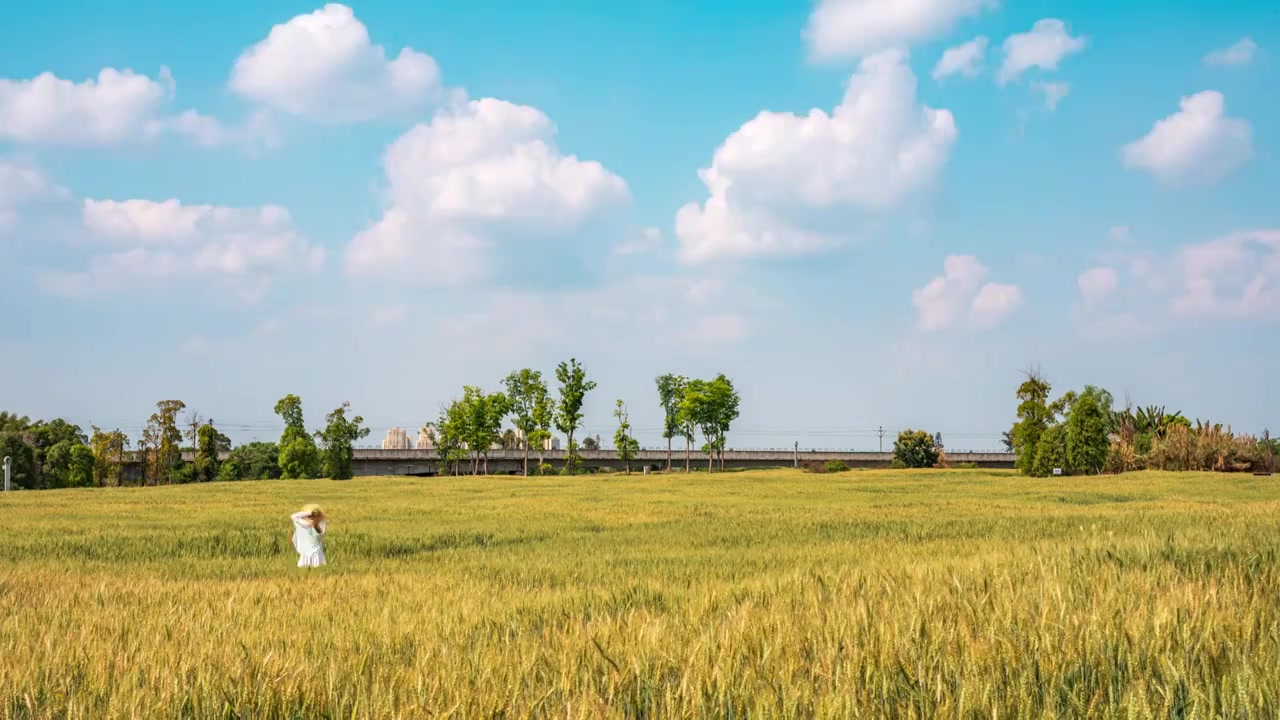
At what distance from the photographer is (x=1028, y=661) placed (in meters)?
3.96

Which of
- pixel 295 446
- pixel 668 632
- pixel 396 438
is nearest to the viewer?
pixel 668 632

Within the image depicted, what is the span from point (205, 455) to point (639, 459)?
5441cm

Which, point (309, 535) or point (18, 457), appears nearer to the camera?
point (309, 535)

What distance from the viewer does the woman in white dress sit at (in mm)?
12438

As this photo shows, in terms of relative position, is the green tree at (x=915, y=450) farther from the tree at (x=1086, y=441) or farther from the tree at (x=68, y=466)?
the tree at (x=68, y=466)

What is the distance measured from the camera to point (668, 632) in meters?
5.20

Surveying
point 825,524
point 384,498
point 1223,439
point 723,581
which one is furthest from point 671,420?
point 723,581

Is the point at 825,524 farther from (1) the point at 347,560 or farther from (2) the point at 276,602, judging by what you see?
(2) the point at 276,602

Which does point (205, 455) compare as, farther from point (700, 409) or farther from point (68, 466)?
point (700, 409)

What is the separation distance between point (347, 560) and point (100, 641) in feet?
25.0

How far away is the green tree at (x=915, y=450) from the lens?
81.0 m

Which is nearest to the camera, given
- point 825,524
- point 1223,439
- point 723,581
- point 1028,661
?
point 1028,661

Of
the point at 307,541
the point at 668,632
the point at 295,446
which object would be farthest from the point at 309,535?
the point at 295,446

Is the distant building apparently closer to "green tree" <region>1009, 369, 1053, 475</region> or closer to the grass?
"green tree" <region>1009, 369, 1053, 475</region>
